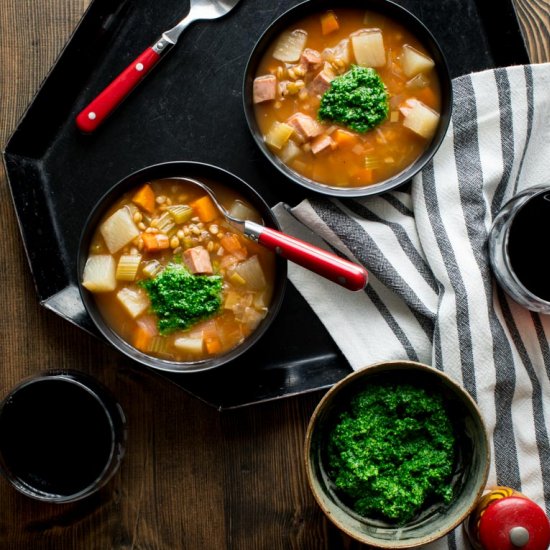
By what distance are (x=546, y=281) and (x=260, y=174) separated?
1.14 metres

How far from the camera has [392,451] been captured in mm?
2910

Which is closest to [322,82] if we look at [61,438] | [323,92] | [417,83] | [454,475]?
[323,92]

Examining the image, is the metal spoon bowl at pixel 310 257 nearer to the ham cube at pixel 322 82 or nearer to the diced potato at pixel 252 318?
the diced potato at pixel 252 318

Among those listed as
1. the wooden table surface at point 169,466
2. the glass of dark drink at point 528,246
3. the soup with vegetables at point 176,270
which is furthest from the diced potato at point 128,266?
the glass of dark drink at point 528,246

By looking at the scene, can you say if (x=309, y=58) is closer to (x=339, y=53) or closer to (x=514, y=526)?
(x=339, y=53)

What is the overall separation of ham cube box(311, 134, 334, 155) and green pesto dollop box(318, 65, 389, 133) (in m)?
0.08

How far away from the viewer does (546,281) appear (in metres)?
2.97

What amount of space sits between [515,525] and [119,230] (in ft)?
5.70

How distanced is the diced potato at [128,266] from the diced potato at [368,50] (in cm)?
112

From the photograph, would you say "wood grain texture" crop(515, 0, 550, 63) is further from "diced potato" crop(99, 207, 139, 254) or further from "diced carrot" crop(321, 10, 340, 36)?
"diced potato" crop(99, 207, 139, 254)

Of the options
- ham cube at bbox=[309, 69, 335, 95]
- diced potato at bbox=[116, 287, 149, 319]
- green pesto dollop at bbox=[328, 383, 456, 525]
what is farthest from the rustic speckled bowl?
ham cube at bbox=[309, 69, 335, 95]

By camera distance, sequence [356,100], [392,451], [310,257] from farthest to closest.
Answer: [356,100] → [392,451] → [310,257]

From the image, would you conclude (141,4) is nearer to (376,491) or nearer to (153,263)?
(153,263)

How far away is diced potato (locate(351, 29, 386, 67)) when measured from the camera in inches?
121
